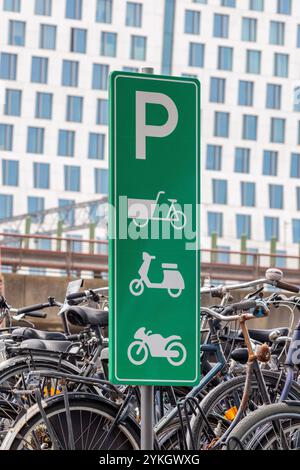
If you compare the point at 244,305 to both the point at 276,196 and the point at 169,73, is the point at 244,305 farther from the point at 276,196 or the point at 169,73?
the point at 276,196

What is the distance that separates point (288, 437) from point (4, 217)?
69.4 meters

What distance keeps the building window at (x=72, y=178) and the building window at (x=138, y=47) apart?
321 inches

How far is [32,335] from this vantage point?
6844 millimetres

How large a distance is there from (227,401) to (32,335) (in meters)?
1.38

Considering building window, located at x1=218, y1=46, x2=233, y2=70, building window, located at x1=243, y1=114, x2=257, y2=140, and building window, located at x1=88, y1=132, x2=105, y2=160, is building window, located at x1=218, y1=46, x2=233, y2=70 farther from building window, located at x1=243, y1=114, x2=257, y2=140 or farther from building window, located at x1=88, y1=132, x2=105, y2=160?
building window, located at x1=88, y1=132, x2=105, y2=160

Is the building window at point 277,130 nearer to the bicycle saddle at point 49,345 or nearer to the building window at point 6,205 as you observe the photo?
the building window at point 6,205

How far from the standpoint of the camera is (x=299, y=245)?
75.9 meters

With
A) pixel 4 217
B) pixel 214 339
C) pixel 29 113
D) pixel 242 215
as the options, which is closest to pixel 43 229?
pixel 4 217

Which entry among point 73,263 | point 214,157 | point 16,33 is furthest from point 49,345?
point 214,157

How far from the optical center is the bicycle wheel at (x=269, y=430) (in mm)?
5005

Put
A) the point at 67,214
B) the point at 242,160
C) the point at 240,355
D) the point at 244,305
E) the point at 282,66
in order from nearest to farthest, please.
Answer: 1. the point at 240,355
2. the point at 244,305
3. the point at 67,214
4. the point at 242,160
5. the point at 282,66

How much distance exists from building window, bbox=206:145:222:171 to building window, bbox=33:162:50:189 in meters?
9.98
